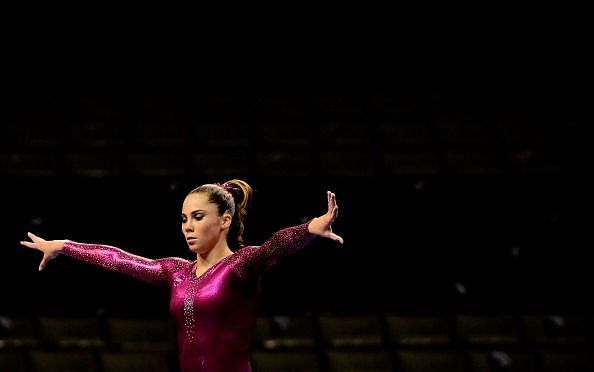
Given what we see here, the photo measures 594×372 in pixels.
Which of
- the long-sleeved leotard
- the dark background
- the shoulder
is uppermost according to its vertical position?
the dark background

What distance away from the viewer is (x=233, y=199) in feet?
7.82

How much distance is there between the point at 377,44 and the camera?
23.0 ft

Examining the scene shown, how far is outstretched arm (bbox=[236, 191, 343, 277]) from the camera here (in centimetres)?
200

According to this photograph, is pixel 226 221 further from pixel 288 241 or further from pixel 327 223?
pixel 327 223

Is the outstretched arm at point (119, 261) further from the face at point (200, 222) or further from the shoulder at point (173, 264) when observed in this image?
the face at point (200, 222)

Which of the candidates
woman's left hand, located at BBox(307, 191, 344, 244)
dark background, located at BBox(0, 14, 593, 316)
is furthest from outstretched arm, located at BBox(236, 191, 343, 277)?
dark background, located at BBox(0, 14, 593, 316)

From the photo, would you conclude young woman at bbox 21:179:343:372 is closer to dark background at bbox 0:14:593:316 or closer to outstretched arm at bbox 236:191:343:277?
outstretched arm at bbox 236:191:343:277

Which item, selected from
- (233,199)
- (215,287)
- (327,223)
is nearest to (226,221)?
(233,199)

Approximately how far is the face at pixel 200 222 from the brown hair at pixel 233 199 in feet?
0.09

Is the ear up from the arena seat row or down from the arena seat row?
down

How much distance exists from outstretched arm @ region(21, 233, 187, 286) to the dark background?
8.02 feet

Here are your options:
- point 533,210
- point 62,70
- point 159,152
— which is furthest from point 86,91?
point 533,210

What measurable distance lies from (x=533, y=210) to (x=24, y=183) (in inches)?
123

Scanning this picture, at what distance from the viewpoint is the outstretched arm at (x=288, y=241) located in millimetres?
2004
